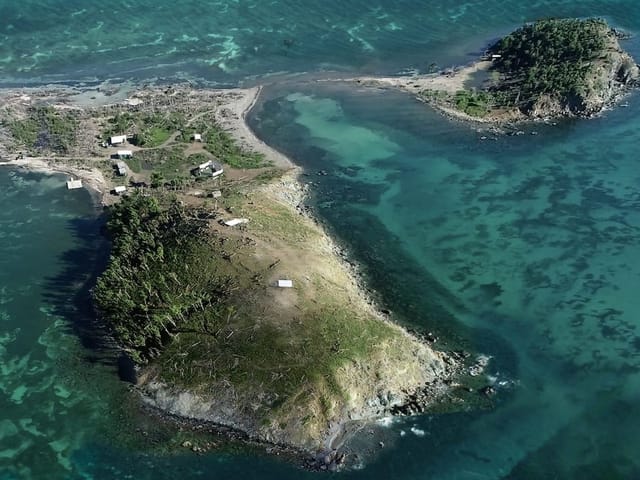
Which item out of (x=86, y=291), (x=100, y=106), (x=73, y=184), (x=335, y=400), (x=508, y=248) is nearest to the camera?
(x=335, y=400)

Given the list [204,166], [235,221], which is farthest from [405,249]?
[204,166]

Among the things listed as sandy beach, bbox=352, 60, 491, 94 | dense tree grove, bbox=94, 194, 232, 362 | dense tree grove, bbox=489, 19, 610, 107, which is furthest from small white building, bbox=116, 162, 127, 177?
dense tree grove, bbox=489, 19, 610, 107

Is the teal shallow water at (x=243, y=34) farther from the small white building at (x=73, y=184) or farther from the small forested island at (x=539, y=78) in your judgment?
the small white building at (x=73, y=184)

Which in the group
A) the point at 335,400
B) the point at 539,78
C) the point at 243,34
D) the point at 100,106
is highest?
the point at 243,34

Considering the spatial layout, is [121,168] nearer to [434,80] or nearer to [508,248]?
[508,248]

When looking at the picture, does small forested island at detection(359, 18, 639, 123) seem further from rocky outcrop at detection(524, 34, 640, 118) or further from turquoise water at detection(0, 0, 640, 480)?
turquoise water at detection(0, 0, 640, 480)

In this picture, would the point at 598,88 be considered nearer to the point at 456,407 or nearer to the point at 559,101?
the point at 559,101
